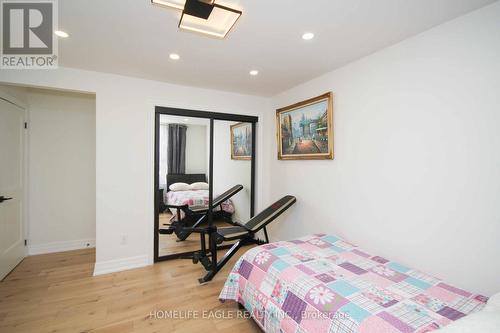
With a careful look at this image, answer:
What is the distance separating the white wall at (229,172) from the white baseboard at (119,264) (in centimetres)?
134

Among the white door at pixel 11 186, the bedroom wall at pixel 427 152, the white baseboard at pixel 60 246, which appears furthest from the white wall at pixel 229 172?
the white door at pixel 11 186

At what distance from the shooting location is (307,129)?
117 inches

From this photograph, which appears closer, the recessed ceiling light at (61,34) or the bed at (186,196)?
the recessed ceiling light at (61,34)

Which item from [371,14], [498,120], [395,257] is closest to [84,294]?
[395,257]

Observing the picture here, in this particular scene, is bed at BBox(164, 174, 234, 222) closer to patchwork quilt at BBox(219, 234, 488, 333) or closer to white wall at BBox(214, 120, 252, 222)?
white wall at BBox(214, 120, 252, 222)

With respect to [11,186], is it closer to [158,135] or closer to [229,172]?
[158,135]

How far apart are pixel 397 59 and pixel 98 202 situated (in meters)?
3.61

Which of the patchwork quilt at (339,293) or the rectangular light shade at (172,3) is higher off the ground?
the rectangular light shade at (172,3)

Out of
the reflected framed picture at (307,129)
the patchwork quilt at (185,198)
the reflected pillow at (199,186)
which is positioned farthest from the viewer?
the reflected pillow at (199,186)

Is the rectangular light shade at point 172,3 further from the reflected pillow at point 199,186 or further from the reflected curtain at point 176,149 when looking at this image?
the reflected pillow at point 199,186

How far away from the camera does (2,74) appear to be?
2.36 meters

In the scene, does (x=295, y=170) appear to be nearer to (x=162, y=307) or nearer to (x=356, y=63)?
(x=356, y=63)

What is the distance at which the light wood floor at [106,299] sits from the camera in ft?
6.16

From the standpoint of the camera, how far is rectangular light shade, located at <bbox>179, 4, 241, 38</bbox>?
1578 mm
